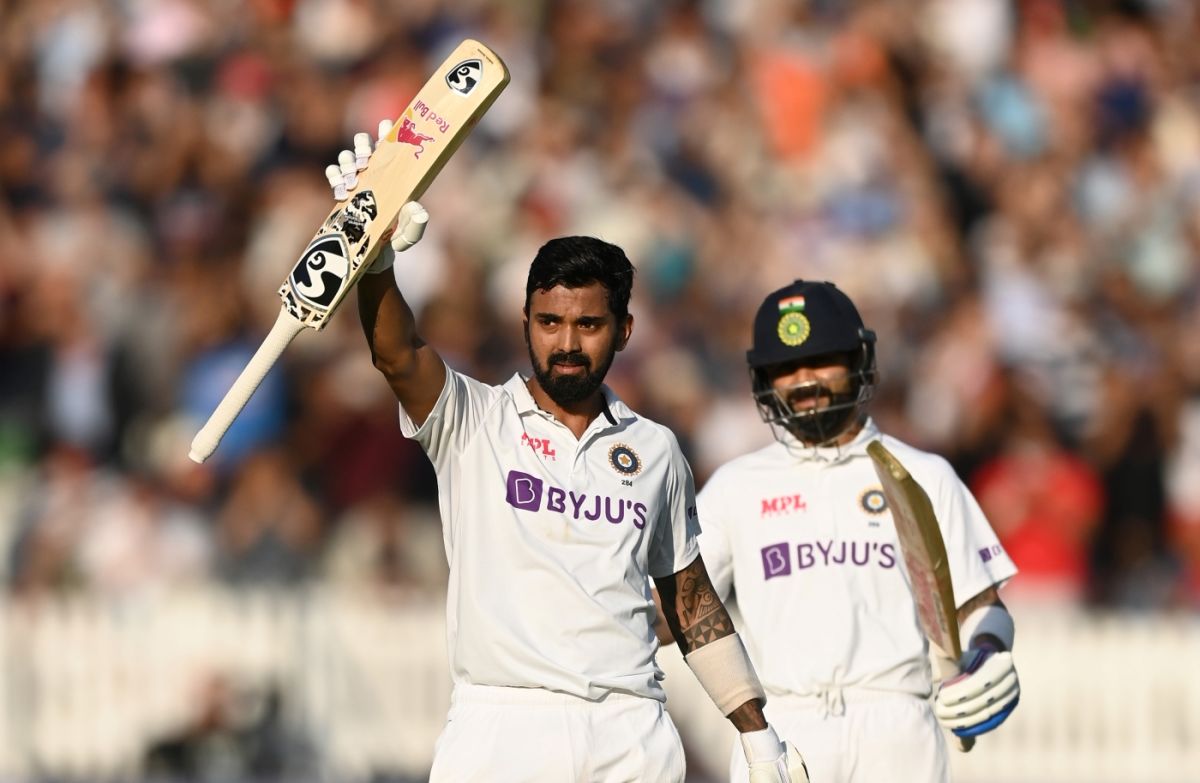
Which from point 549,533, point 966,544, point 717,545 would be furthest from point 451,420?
point 966,544

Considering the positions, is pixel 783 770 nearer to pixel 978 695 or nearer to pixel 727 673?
pixel 727 673

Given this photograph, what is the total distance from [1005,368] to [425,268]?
359cm

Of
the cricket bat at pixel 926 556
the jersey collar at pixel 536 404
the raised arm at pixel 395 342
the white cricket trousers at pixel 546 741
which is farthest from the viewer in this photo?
the cricket bat at pixel 926 556

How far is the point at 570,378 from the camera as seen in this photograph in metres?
5.59

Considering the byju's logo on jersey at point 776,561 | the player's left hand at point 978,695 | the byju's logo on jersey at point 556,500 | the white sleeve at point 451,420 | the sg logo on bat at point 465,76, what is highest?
the sg logo on bat at point 465,76

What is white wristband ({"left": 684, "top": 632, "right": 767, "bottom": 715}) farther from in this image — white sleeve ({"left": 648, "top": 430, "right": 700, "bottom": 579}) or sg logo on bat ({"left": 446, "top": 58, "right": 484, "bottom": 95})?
sg logo on bat ({"left": 446, "top": 58, "right": 484, "bottom": 95})

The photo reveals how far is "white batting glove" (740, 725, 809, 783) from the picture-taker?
19.0 feet

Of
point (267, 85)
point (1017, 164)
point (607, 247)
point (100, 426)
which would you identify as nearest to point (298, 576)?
point (100, 426)

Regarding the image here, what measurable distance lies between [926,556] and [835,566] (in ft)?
1.42

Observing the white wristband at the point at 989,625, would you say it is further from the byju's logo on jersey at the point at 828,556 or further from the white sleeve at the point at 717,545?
the white sleeve at the point at 717,545

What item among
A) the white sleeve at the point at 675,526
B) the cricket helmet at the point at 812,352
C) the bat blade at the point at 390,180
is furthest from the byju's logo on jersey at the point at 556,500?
the cricket helmet at the point at 812,352

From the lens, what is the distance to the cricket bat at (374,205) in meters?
5.21

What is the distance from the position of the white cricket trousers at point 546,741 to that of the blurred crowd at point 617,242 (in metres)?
6.63

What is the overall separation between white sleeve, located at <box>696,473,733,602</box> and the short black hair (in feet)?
4.42
